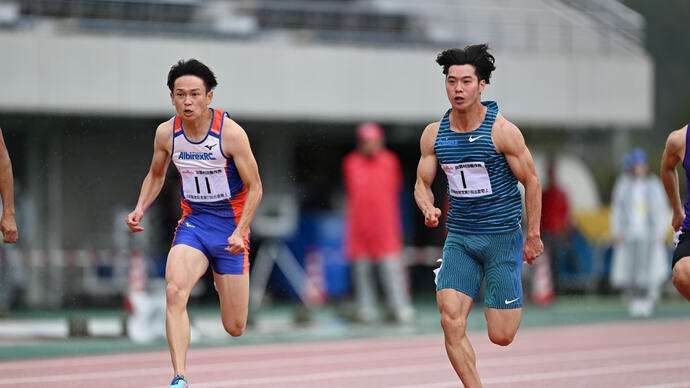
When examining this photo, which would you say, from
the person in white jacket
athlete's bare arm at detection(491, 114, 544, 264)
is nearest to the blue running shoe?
athlete's bare arm at detection(491, 114, 544, 264)

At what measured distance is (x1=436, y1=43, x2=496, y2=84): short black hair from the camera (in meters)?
7.52

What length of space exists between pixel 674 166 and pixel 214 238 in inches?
126

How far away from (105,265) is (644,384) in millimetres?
9769

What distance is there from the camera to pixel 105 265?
17672mm

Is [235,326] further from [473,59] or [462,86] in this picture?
A: [473,59]

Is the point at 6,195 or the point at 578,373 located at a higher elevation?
the point at 6,195

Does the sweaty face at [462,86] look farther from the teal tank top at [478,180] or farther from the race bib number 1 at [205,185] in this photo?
the race bib number 1 at [205,185]

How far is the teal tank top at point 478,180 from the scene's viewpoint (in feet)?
24.7

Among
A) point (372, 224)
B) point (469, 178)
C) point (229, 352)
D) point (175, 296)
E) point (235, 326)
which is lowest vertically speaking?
point (229, 352)

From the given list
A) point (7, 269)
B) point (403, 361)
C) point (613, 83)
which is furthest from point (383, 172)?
point (613, 83)

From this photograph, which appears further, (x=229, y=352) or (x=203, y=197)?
(x=229, y=352)

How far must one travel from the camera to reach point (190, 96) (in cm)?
805

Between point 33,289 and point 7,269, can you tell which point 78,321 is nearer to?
point 7,269

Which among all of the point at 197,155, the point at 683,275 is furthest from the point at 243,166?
the point at 683,275
